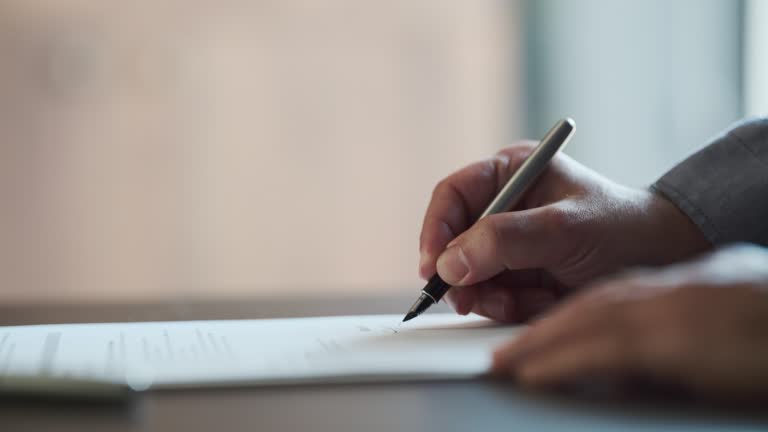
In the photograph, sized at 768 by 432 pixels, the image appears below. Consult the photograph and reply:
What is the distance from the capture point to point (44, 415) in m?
0.35

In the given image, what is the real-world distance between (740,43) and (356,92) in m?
1.16

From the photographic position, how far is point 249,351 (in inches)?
20.6

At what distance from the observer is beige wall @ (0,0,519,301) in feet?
7.28

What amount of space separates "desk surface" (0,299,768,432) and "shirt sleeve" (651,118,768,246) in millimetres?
449

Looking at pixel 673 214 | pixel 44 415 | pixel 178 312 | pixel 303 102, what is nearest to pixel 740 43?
pixel 303 102

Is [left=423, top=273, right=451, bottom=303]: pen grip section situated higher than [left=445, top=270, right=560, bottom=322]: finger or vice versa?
[left=423, top=273, right=451, bottom=303]: pen grip section

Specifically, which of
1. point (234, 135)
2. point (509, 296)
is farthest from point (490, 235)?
point (234, 135)

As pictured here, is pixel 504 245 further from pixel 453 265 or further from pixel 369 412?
pixel 369 412

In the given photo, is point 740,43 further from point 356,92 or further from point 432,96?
point 356,92

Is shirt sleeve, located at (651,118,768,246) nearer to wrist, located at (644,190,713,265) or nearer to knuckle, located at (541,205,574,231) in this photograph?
wrist, located at (644,190,713,265)

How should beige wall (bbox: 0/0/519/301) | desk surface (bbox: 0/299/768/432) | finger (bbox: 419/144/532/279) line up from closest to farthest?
desk surface (bbox: 0/299/768/432)
finger (bbox: 419/144/532/279)
beige wall (bbox: 0/0/519/301)

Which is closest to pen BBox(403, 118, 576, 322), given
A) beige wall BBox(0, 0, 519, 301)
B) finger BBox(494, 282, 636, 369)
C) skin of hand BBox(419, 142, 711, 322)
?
skin of hand BBox(419, 142, 711, 322)

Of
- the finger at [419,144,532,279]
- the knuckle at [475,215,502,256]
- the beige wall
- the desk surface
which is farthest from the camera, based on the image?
the beige wall

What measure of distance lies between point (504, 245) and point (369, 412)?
351 millimetres
